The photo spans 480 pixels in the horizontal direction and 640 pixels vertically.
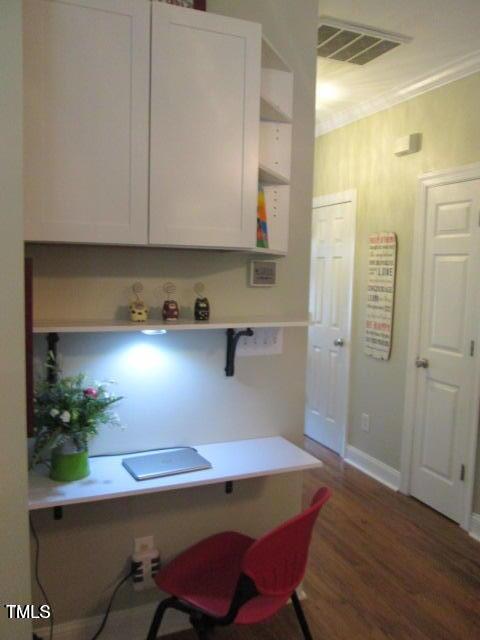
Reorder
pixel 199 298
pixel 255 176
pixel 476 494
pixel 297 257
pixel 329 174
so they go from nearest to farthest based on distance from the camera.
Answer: pixel 255 176, pixel 199 298, pixel 297 257, pixel 476 494, pixel 329 174

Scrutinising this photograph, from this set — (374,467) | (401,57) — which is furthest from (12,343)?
(374,467)

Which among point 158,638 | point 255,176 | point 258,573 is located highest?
point 255,176

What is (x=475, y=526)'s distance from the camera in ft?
9.44

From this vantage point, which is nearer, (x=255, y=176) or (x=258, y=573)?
(x=258, y=573)

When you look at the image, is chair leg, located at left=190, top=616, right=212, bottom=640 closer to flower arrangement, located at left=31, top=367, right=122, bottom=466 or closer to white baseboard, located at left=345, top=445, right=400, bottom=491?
flower arrangement, located at left=31, top=367, right=122, bottom=466

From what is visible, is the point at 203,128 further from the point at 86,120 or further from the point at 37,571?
the point at 37,571

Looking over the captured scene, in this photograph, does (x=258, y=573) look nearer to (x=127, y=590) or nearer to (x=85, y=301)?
(x=127, y=590)

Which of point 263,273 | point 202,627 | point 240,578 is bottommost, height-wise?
point 202,627

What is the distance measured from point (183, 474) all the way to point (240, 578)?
1.39ft

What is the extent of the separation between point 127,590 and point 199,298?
1.18 meters

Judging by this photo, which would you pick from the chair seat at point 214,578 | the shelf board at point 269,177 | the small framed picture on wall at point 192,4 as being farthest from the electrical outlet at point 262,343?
the small framed picture on wall at point 192,4

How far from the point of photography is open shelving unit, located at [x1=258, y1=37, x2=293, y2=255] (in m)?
2.03

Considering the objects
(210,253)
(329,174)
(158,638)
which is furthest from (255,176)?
(329,174)

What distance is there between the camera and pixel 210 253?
2.04 meters
